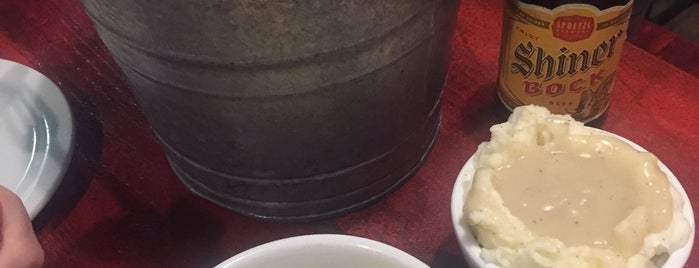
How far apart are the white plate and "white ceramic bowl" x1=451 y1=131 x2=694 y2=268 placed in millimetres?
373

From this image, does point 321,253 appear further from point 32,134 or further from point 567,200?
point 32,134

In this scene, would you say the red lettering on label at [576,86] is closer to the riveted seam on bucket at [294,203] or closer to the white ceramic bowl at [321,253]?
the riveted seam on bucket at [294,203]

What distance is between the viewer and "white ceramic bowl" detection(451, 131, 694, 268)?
530 mm

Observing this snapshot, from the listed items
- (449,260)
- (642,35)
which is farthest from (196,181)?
(642,35)

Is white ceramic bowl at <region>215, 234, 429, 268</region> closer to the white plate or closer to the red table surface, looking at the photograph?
the red table surface

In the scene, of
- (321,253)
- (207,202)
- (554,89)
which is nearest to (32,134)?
(207,202)

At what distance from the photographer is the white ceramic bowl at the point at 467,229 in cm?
53

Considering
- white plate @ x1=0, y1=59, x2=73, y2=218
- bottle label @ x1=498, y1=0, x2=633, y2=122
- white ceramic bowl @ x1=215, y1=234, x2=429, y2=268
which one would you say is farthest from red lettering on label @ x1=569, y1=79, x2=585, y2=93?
white plate @ x1=0, y1=59, x2=73, y2=218

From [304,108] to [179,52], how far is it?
108 millimetres

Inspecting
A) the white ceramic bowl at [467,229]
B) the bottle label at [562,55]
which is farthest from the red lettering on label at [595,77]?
the white ceramic bowl at [467,229]

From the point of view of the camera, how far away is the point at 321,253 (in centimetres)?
52

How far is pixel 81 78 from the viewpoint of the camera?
87 cm

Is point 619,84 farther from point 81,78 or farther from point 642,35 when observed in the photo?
point 81,78

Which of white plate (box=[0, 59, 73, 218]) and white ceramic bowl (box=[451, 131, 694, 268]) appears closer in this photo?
white ceramic bowl (box=[451, 131, 694, 268])
